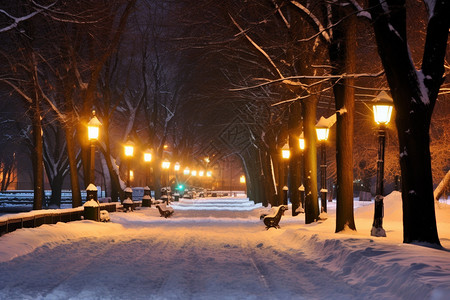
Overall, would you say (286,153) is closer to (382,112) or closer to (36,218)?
(382,112)

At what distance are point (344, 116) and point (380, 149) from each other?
1.49 metres

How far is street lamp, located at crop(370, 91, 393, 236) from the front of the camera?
1537 centimetres

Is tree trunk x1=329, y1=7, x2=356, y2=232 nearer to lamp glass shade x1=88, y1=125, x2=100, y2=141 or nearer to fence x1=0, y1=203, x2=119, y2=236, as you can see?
fence x1=0, y1=203, x2=119, y2=236

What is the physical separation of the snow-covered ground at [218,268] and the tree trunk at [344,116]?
4.13ft

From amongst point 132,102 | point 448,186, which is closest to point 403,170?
point 448,186

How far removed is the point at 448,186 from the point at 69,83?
1808 centimetres

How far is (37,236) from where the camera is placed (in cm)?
1568

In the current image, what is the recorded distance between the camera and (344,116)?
1672 cm

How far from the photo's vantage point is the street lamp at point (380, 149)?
605 inches

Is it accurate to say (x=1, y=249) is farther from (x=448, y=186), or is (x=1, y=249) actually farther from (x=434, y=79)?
(x=448, y=186)

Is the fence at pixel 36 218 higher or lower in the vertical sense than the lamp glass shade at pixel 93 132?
lower

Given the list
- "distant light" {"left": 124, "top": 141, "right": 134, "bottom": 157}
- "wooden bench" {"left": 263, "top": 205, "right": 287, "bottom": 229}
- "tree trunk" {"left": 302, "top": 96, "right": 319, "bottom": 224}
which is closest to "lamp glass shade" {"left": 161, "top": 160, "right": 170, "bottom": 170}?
"distant light" {"left": 124, "top": 141, "right": 134, "bottom": 157}

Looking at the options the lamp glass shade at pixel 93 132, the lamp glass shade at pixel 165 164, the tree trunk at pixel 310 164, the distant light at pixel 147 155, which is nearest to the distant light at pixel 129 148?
the distant light at pixel 147 155

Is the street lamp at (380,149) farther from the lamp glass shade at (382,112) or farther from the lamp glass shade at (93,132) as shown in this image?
the lamp glass shade at (93,132)
